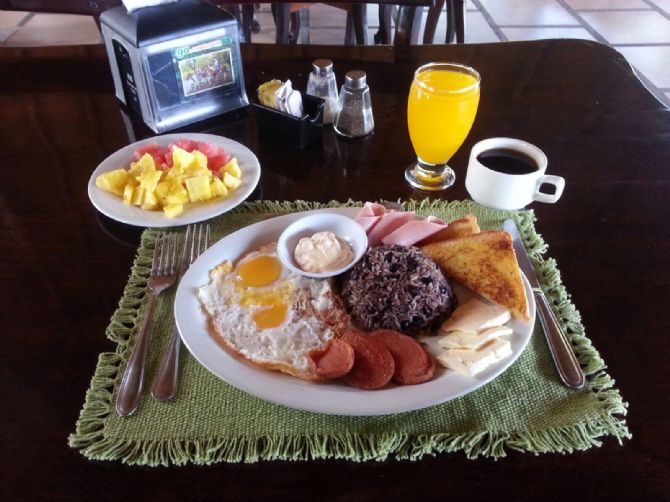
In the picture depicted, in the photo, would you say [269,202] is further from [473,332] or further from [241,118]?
[473,332]

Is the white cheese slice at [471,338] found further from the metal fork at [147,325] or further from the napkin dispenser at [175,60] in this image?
the napkin dispenser at [175,60]

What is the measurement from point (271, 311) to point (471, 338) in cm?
40

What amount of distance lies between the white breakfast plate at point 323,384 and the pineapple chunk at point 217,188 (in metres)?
0.38

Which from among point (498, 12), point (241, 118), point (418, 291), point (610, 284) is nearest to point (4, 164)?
point (241, 118)

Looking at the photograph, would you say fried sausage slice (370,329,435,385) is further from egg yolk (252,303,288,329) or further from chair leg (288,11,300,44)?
chair leg (288,11,300,44)

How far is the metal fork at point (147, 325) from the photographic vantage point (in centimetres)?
99

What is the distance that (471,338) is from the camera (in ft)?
3.34

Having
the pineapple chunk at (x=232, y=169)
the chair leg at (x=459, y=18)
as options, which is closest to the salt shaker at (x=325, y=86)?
the pineapple chunk at (x=232, y=169)

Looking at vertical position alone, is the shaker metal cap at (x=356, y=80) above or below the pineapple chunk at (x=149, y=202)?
above

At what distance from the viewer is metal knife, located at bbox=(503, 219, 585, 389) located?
3.39 ft

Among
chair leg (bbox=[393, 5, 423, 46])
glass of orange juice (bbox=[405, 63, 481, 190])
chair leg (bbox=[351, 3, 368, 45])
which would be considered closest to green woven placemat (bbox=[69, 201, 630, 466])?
glass of orange juice (bbox=[405, 63, 481, 190])

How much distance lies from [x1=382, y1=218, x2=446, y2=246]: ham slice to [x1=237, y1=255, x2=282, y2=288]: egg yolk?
26cm

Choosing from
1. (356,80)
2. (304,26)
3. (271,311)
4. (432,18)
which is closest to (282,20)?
(432,18)

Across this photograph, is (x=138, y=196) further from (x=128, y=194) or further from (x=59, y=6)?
(x=59, y=6)
